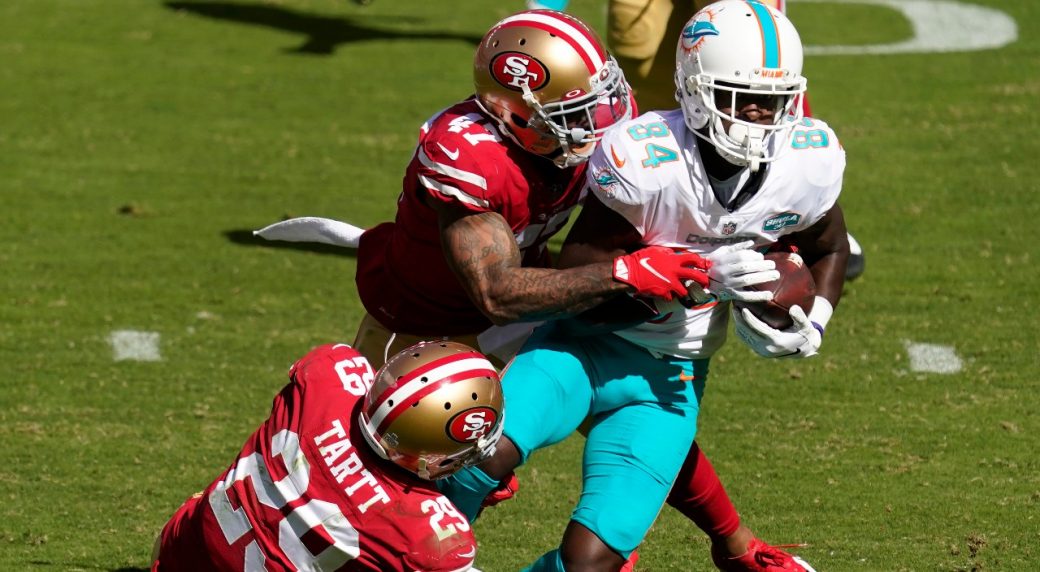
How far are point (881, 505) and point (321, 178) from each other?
419 cm

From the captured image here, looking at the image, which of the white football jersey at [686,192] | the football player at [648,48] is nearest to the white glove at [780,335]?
the white football jersey at [686,192]

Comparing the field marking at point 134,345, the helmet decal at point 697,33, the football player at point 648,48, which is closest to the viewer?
the helmet decal at point 697,33

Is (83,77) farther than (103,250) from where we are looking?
Yes

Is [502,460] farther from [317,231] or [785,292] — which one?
[317,231]

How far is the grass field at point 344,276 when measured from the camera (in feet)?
14.9

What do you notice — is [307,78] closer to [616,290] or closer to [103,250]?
[103,250]

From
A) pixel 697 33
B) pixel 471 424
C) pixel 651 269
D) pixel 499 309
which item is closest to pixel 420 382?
pixel 471 424

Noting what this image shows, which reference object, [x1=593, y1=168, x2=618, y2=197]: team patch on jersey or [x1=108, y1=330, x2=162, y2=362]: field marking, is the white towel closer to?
[x1=593, y1=168, x2=618, y2=197]: team patch on jersey

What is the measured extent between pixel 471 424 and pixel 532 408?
35cm

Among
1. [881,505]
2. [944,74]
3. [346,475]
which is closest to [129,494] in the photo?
[346,475]

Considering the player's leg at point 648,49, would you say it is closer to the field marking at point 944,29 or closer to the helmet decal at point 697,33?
the helmet decal at point 697,33

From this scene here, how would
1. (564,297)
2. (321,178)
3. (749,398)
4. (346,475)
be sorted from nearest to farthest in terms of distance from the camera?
(346,475) < (564,297) < (749,398) < (321,178)

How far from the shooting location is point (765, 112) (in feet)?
11.5

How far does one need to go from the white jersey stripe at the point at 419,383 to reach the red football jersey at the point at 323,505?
11cm
